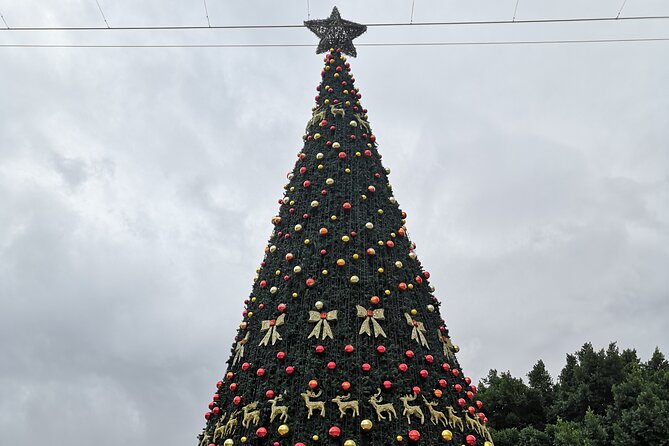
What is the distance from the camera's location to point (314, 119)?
965cm

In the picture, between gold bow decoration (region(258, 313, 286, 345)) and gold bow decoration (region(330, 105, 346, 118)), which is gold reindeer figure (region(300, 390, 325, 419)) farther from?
gold bow decoration (region(330, 105, 346, 118))

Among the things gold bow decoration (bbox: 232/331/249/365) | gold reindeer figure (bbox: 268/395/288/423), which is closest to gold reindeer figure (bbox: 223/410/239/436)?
gold reindeer figure (bbox: 268/395/288/423)

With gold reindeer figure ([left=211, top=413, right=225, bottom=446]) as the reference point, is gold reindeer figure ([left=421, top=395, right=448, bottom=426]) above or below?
below

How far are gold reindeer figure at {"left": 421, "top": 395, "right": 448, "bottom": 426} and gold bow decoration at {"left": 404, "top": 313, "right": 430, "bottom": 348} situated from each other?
2.66 ft

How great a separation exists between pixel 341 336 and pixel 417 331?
1.13 m

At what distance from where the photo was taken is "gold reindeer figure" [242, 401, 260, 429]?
6332 millimetres

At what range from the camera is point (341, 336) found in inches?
265

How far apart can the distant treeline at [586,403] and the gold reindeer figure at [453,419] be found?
6.24 meters

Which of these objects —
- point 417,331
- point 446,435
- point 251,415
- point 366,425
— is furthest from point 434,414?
point 251,415

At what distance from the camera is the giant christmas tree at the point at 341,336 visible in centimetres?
617

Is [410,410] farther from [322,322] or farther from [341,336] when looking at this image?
[322,322]

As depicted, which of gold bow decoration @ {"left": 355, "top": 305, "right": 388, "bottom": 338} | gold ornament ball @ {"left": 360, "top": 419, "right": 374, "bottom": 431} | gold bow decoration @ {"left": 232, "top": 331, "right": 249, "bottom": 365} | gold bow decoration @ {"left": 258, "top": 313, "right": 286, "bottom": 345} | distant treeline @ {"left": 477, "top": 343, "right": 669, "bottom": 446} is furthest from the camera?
distant treeline @ {"left": 477, "top": 343, "right": 669, "bottom": 446}

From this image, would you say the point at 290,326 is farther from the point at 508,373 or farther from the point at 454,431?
the point at 508,373

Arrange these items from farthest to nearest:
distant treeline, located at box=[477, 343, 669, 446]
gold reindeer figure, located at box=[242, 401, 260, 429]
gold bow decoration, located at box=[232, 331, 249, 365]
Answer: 1. distant treeline, located at box=[477, 343, 669, 446]
2. gold bow decoration, located at box=[232, 331, 249, 365]
3. gold reindeer figure, located at box=[242, 401, 260, 429]
